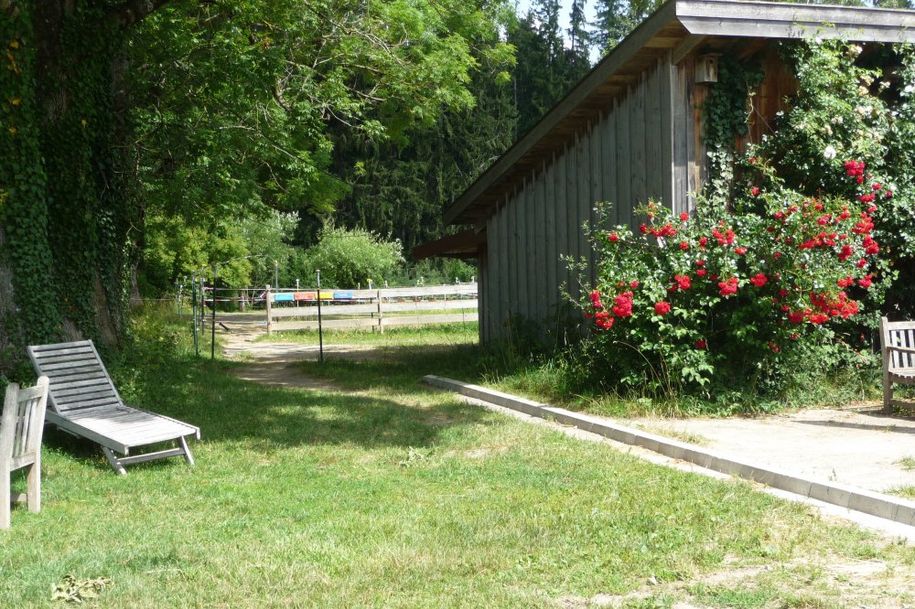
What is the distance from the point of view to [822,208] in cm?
1021

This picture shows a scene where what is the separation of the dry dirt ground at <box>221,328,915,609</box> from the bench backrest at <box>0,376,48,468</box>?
3912 mm

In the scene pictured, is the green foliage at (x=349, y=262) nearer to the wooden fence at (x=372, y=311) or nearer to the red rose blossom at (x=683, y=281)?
the wooden fence at (x=372, y=311)

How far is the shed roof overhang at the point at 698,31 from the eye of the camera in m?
10.4

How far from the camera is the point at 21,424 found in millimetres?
6543

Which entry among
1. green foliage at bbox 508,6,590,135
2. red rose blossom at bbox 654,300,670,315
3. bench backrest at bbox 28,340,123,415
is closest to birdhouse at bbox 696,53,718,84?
red rose blossom at bbox 654,300,670,315

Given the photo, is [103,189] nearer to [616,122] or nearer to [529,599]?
[616,122]

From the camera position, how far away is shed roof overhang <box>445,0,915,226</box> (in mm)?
10383

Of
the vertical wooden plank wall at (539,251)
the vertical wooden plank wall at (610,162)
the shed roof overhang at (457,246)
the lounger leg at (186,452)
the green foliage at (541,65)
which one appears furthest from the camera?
the green foliage at (541,65)

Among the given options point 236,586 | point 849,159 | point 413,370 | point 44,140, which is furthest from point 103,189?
point 849,159

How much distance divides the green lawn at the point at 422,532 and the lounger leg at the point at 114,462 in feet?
0.36

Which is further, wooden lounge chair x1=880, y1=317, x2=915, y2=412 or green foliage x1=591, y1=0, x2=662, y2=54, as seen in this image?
green foliage x1=591, y1=0, x2=662, y2=54

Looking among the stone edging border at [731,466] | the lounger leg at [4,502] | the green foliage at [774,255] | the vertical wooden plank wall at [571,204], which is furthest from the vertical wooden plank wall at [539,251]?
the lounger leg at [4,502]

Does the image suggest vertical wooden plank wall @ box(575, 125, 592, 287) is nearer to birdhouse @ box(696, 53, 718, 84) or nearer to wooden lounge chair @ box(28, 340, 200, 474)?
birdhouse @ box(696, 53, 718, 84)

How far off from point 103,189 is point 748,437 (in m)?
8.38
